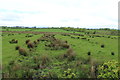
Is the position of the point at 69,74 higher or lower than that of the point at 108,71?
lower

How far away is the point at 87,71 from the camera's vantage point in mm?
10547

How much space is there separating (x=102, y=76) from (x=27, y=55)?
28.0 feet

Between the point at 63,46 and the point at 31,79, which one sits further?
the point at 63,46

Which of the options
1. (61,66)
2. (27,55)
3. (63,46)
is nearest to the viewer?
(61,66)

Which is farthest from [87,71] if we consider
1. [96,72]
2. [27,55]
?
[27,55]

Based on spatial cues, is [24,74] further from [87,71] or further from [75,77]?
[87,71]

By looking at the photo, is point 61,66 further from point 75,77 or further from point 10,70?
point 10,70

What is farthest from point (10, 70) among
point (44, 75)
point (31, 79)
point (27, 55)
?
point (27, 55)

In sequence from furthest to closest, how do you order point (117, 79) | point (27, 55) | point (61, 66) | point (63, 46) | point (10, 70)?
point (63, 46) → point (27, 55) → point (61, 66) → point (10, 70) → point (117, 79)

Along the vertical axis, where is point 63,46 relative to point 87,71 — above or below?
above

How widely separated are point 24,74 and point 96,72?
18.2 ft

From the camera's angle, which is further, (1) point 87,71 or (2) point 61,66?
(2) point 61,66

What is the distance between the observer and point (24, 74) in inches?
385

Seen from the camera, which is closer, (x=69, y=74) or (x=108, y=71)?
(x=69, y=74)
